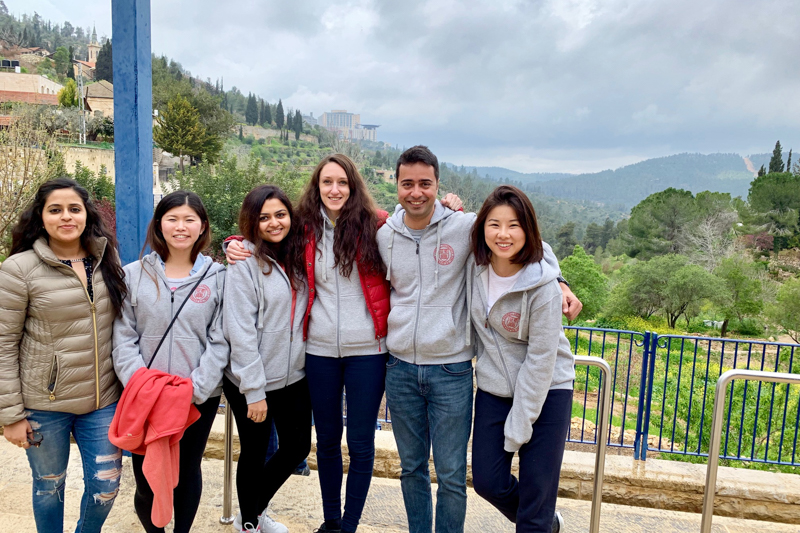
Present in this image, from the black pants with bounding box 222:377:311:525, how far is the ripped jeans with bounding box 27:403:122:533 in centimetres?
45

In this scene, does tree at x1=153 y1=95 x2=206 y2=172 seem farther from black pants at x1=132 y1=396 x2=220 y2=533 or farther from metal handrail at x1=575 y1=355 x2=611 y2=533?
metal handrail at x1=575 y1=355 x2=611 y2=533

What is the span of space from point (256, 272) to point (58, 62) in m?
97.6

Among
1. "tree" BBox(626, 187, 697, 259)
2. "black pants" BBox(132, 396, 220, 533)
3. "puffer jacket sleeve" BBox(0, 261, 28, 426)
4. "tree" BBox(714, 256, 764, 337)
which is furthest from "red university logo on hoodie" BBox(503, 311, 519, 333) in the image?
"tree" BBox(626, 187, 697, 259)

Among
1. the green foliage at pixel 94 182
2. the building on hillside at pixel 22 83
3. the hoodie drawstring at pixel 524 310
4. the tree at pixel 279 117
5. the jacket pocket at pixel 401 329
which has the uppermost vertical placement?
the tree at pixel 279 117

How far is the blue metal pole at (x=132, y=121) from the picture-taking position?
260 cm

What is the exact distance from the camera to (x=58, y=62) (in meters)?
79.1

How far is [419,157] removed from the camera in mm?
1965

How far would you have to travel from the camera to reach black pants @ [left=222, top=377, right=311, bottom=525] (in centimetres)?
211

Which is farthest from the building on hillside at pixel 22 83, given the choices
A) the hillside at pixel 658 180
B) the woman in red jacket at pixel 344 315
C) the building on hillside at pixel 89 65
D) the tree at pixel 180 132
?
the hillside at pixel 658 180

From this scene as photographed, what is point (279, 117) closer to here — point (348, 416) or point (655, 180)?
point (348, 416)

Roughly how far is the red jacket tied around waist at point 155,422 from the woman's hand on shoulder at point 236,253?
0.49 m

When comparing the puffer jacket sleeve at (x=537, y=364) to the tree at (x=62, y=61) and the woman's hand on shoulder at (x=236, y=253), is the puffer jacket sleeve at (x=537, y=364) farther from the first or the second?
the tree at (x=62, y=61)

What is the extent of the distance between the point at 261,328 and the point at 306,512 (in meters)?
1.18

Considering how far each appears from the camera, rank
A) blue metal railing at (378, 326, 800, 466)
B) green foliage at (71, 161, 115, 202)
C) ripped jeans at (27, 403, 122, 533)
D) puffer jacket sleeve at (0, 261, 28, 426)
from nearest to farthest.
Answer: puffer jacket sleeve at (0, 261, 28, 426) < ripped jeans at (27, 403, 122, 533) < blue metal railing at (378, 326, 800, 466) < green foliage at (71, 161, 115, 202)
